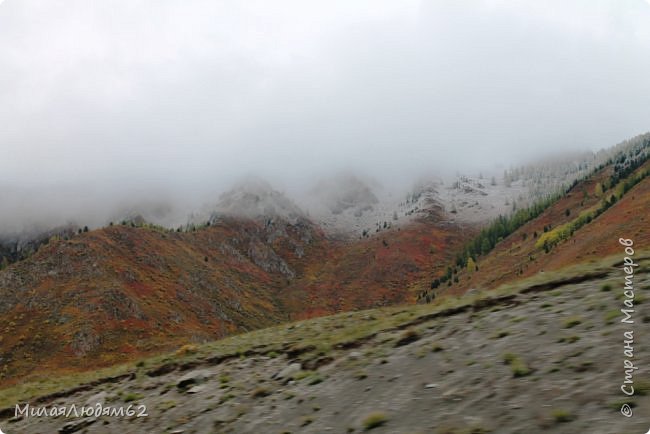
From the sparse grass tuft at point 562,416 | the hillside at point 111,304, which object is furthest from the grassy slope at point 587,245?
the hillside at point 111,304

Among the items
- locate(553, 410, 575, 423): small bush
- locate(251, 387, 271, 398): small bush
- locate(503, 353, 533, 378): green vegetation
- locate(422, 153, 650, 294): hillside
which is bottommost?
locate(422, 153, 650, 294): hillside

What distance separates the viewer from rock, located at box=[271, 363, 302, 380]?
562 inches

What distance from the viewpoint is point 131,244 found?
16062cm

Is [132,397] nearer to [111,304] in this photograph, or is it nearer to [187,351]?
[187,351]

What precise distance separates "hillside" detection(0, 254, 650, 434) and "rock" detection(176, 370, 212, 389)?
66mm

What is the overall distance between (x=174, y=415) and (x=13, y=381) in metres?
89.5

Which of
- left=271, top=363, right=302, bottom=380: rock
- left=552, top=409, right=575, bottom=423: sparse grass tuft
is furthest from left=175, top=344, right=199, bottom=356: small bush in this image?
left=552, top=409, right=575, bottom=423: sparse grass tuft

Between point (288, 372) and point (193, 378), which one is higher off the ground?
point (288, 372)

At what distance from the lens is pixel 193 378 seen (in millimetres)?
16672

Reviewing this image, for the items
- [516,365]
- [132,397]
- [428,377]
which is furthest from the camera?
[132,397]

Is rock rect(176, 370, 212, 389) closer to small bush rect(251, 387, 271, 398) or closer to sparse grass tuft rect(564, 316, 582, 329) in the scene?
small bush rect(251, 387, 271, 398)

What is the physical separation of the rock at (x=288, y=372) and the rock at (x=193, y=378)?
128 inches

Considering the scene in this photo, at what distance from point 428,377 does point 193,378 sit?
9.50 meters

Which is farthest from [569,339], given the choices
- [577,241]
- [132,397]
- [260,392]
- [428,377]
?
[577,241]
